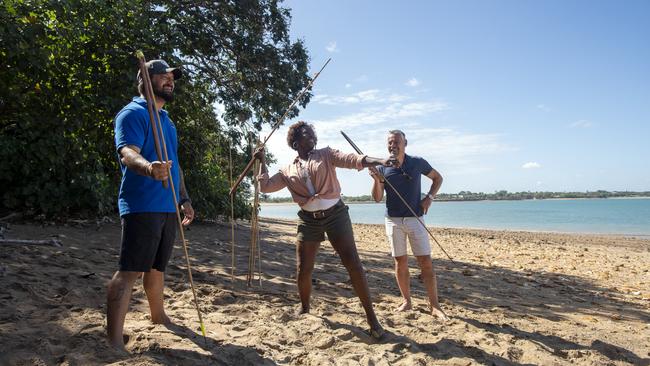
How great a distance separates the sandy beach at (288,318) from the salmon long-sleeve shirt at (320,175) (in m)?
1.15

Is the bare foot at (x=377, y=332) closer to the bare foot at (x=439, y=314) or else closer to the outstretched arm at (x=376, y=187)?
the bare foot at (x=439, y=314)

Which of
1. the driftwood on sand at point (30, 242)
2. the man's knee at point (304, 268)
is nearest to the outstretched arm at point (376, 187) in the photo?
the man's knee at point (304, 268)

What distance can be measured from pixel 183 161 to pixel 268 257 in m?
3.56

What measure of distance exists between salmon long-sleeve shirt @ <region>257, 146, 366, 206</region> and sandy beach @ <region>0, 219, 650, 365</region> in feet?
3.77

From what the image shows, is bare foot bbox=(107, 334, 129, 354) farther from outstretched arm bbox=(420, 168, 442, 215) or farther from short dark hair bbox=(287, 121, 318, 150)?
outstretched arm bbox=(420, 168, 442, 215)

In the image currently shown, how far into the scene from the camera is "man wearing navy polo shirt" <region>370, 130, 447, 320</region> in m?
4.32

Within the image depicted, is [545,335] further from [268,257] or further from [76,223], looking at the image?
[76,223]

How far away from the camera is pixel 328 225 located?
11.9 ft

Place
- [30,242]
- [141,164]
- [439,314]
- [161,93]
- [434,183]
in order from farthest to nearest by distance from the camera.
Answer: [30,242] → [434,183] → [439,314] → [161,93] → [141,164]

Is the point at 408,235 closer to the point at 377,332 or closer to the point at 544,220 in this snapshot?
the point at 377,332

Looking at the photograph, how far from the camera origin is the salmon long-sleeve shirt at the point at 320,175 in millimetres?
3578

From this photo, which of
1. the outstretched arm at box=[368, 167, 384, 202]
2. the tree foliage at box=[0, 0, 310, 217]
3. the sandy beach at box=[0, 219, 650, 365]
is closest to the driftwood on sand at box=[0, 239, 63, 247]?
the sandy beach at box=[0, 219, 650, 365]

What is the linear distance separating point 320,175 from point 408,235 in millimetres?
1417

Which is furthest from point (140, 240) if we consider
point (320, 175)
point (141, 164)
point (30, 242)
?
point (30, 242)
